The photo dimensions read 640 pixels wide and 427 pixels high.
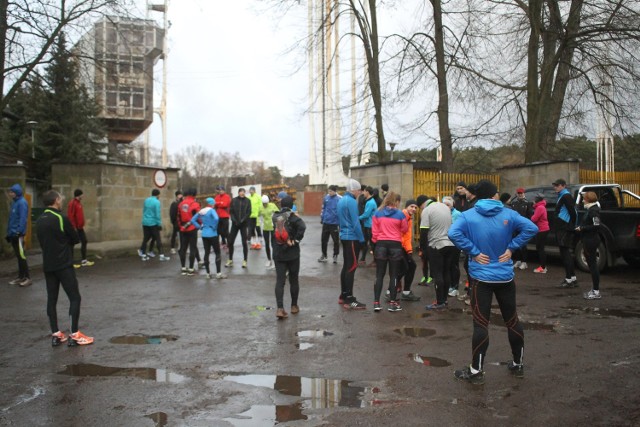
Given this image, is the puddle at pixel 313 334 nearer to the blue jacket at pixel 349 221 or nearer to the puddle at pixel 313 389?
the puddle at pixel 313 389

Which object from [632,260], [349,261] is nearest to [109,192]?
[349,261]

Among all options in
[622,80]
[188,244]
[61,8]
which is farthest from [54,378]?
[622,80]

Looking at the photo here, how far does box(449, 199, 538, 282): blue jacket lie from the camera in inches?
208

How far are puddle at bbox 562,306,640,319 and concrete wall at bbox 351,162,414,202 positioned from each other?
824cm

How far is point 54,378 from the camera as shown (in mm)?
5508

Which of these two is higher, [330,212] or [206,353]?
[330,212]

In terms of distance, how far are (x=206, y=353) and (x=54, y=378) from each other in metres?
1.59

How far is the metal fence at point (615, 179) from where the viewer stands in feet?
61.2

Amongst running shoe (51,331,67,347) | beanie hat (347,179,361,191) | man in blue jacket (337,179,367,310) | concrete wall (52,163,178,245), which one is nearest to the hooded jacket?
man in blue jacket (337,179,367,310)

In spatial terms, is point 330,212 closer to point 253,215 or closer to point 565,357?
point 253,215

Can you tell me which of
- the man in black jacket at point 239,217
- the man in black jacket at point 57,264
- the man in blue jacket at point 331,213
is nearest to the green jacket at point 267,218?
the man in black jacket at point 239,217

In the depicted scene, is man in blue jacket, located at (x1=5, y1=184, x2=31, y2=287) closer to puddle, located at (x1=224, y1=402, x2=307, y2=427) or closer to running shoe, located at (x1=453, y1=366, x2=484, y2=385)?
puddle, located at (x1=224, y1=402, x2=307, y2=427)

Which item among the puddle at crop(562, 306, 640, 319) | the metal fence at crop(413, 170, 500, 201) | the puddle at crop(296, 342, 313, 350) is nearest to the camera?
the puddle at crop(296, 342, 313, 350)

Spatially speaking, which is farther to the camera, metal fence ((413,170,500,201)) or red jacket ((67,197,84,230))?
metal fence ((413,170,500,201))
